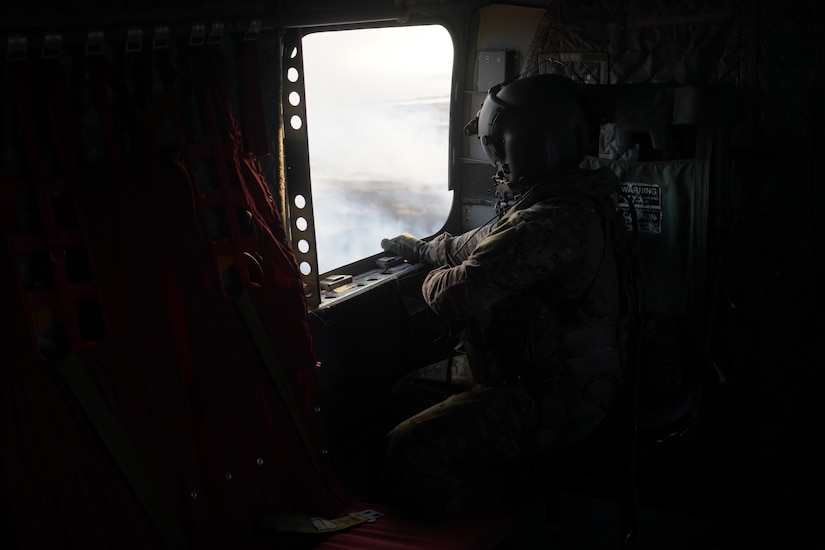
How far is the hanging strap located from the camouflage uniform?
93cm

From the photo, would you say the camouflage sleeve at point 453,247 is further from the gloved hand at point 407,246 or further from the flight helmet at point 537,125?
the flight helmet at point 537,125

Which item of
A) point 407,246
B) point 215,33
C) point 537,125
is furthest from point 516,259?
point 215,33

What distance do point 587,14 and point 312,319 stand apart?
1.99 metres

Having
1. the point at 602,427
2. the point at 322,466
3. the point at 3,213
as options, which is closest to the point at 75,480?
the point at 3,213

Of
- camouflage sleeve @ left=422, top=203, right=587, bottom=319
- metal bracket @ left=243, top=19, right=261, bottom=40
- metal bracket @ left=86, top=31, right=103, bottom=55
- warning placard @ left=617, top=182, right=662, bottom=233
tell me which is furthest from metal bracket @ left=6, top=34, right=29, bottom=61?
warning placard @ left=617, top=182, right=662, bottom=233

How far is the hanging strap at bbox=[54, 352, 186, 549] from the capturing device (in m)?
2.21

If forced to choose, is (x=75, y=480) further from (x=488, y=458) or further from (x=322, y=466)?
(x=488, y=458)

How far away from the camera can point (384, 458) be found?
3.18m

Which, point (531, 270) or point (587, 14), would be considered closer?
point (531, 270)

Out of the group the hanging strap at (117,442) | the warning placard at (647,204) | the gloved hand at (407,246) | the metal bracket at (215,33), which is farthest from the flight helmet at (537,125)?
the hanging strap at (117,442)

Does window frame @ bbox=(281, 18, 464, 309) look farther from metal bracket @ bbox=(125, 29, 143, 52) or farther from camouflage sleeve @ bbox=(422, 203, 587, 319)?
metal bracket @ bbox=(125, 29, 143, 52)

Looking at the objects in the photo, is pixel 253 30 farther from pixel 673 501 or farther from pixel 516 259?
pixel 673 501

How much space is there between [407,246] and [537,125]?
1106mm

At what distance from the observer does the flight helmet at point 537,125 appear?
3.10m
